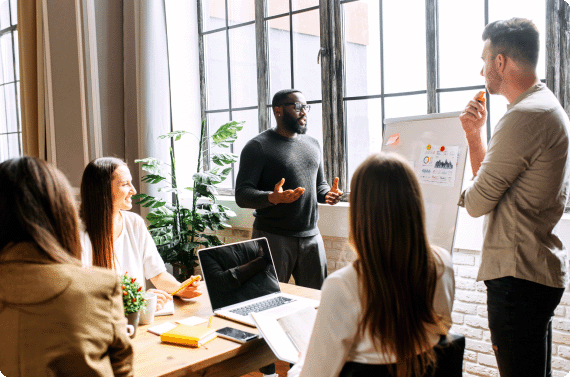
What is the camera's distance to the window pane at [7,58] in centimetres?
616

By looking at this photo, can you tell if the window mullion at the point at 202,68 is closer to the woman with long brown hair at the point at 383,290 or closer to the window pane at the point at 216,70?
the window pane at the point at 216,70

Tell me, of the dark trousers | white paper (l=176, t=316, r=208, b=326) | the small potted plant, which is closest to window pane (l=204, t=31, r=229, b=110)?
the dark trousers

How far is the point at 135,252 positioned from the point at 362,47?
2.14 meters

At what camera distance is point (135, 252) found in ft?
6.83

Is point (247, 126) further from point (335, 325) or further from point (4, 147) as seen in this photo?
point (4, 147)

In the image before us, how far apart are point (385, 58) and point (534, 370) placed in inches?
86.3

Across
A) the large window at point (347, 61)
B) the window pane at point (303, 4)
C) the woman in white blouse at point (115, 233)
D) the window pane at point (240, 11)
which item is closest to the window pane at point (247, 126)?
the large window at point (347, 61)

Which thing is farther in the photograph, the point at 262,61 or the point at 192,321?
the point at 262,61

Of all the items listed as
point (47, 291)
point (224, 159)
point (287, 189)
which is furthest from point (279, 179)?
point (47, 291)

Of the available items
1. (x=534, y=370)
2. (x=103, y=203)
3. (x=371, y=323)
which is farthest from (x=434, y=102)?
(x=371, y=323)

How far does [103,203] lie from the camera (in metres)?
1.94

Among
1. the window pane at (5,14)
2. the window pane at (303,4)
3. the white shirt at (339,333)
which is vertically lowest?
the white shirt at (339,333)

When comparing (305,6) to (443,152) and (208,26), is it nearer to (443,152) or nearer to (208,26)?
(208,26)

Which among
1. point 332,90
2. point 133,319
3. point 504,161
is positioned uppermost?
point 332,90
